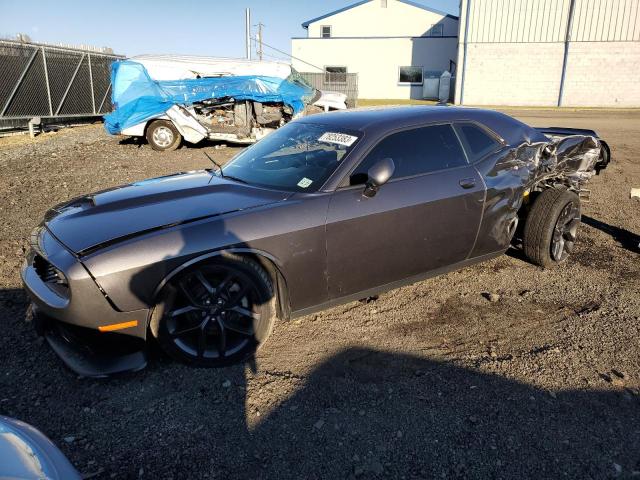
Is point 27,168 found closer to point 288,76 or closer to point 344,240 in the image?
point 288,76

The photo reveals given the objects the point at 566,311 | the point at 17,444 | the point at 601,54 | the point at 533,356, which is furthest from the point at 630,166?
the point at 601,54

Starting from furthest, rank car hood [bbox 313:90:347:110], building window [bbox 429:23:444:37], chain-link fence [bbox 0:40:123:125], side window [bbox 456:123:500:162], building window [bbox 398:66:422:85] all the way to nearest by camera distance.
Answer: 1. building window [bbox 429:23:444:37]
2. building window [bbox 398:66:422:85]
3. chain-link fence [bbox 0:40:123:125]
4. car hood [bbox 313:90:347:110]
5. side window [bbox 456:123:500:162]

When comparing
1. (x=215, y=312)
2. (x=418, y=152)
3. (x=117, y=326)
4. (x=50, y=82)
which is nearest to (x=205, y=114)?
(x=50, y=82)

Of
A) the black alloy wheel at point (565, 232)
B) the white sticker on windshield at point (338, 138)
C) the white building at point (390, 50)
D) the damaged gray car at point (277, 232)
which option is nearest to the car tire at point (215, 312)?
the damaged gray car at point (277, 232)

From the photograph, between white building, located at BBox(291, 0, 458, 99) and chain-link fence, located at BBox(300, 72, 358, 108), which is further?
white building, located at BBox(291, 0, 458, 99)

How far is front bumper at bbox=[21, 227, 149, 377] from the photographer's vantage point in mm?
2791

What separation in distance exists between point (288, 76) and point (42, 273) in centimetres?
1125

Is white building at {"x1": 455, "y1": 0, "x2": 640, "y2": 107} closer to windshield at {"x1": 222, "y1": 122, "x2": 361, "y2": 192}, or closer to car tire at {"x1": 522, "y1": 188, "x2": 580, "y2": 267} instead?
car tire at {"x1": 522, "y1": 188, "x2": 580, "y2": 267}

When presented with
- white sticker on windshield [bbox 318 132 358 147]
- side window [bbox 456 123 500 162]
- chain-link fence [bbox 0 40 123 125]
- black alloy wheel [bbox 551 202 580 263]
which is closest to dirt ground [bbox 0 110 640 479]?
black alloy wheel [bbox 551 202 580 263]

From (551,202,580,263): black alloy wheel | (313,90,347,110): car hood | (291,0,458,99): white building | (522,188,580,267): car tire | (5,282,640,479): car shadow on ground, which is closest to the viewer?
→ (5,282,640,479): car shadow on ground

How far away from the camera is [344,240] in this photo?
11.3 ft

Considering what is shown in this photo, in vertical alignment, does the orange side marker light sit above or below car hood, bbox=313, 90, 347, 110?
below

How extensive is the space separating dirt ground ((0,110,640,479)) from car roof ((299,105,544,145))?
4.46ft

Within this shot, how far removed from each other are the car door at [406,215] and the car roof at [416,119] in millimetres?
105
